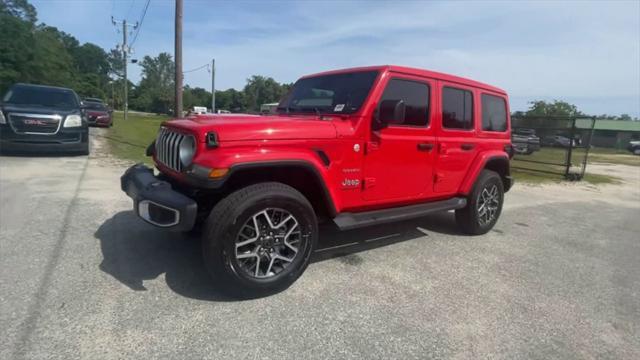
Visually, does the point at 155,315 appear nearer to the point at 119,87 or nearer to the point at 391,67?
the point at 391,67

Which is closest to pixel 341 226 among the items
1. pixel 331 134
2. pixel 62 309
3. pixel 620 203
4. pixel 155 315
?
pixel 331 134

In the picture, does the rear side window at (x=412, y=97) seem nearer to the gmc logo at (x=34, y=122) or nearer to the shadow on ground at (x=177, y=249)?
the shadow on ground at (x=177, y=249)

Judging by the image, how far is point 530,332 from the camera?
287 centimetres

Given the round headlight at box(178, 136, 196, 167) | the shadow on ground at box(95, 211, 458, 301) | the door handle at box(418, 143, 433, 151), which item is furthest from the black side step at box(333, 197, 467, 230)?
the round headlight at box(178, 136, 196, 167)

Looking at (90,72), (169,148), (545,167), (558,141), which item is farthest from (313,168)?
(90,72)

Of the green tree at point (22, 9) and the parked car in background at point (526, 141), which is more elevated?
the green tree at point (22, 9)

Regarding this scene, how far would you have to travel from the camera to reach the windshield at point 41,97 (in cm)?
890

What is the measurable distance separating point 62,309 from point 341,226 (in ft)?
7.14

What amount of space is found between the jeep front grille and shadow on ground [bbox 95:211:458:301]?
2.29ft

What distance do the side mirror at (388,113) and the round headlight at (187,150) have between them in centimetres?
166

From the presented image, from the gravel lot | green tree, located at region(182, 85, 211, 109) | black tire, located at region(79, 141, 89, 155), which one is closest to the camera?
the gravel lot

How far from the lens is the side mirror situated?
352 cm

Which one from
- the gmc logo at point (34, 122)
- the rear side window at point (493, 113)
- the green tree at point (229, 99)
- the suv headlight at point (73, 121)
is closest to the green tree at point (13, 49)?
the suv headlight at point (73, 121)

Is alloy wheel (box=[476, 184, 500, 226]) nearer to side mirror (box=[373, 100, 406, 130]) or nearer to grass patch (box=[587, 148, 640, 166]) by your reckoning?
side mirror (box=[373, 100, 406, 130])
